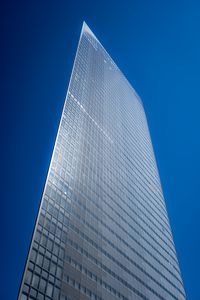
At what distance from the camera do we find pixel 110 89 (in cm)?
12650

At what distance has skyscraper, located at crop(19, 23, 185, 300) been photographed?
1766 inches

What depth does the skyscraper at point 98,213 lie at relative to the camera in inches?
1766

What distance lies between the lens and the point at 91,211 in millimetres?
61031

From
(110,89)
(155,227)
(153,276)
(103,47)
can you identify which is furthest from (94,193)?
(103,47)

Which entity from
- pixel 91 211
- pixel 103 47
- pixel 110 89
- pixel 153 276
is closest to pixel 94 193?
pixel 91 211

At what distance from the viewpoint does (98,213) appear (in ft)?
208

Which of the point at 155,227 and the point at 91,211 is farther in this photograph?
the point at 155,227

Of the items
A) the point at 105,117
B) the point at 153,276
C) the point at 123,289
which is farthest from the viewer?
the point at 105,117

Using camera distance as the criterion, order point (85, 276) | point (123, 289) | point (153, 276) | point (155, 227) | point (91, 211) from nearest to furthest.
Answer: point (85, 276) → point (123, 289) → point (91, 211) → point (153, 276) → point (155, 227)

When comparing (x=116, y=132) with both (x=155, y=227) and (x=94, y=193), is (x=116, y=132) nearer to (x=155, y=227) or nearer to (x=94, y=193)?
(x=155, y=227)

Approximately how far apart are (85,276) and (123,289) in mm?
12938

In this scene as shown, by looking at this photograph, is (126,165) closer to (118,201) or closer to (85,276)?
(118,201)

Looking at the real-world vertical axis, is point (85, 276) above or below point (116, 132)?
below

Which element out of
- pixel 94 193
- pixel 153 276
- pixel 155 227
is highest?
pixel 155 227
